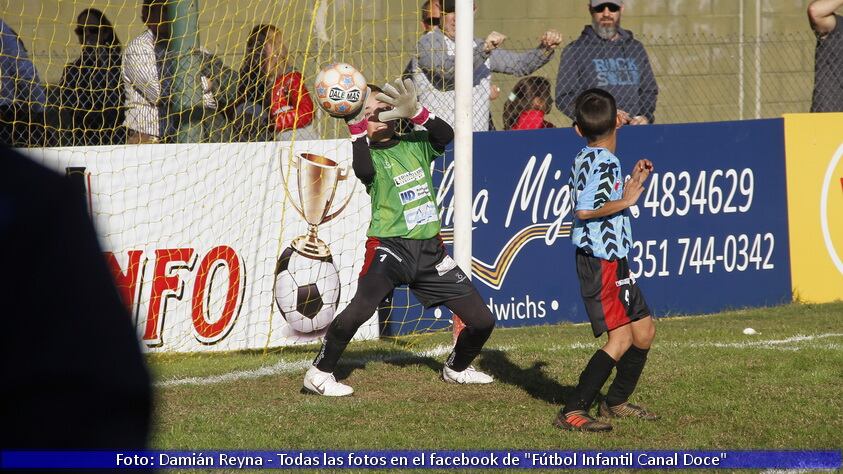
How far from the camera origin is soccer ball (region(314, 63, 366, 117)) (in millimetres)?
6500

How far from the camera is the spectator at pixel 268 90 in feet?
27.6

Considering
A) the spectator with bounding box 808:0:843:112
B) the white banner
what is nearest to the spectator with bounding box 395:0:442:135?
the white banner

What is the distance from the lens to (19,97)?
25.7 ft

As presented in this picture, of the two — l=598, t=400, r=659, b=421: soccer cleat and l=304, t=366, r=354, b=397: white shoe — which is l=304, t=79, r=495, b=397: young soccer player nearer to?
l=304, t=366, r=354, b=397: white shoe

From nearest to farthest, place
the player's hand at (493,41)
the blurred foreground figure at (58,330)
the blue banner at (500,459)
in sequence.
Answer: the blurred foreground figure at (58,330), the blue banner at (500,459), the player's hand at (493,41)

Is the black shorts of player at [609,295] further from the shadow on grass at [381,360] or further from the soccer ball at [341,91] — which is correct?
the shadow on grass at [381,360]

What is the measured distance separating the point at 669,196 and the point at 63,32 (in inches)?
205

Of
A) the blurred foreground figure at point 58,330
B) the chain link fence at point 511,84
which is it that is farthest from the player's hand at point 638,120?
the blurred foreground figure at point 58,330

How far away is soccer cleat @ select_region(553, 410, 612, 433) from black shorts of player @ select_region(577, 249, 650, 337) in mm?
414

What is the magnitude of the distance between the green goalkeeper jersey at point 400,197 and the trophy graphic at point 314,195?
1.66m

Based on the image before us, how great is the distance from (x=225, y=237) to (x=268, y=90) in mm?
1184

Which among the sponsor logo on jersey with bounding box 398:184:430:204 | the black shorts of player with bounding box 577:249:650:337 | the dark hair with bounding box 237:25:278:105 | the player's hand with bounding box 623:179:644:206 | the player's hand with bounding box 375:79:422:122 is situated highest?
the dark hair with bounding box 237:25:278:105

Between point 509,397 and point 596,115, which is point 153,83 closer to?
point 509,397

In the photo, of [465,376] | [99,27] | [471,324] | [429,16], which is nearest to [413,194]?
[471,324]
